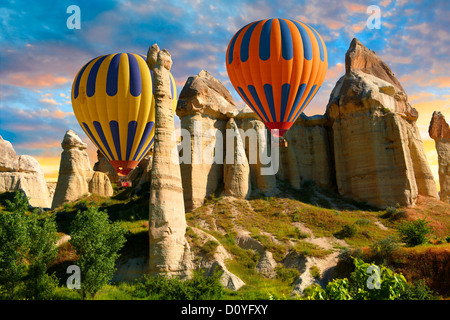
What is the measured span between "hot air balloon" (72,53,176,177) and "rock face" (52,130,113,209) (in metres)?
10.1

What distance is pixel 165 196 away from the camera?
909 inches

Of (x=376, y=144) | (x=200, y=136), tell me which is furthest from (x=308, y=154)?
(x=200, y=136)

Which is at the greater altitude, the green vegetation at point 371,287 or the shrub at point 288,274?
the green vegetation at point 371,287

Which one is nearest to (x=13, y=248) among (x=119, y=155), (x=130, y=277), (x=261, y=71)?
(x=130, y=277)

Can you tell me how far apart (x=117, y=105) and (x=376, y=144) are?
72.0ft

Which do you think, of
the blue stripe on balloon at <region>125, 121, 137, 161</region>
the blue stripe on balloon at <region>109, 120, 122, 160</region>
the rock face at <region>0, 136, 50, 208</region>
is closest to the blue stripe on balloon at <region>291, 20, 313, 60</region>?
the blue stripe on balloon at <region>125, 121, 137, 161</region>

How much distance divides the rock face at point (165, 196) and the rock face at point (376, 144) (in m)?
19.3

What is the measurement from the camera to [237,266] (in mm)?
24594

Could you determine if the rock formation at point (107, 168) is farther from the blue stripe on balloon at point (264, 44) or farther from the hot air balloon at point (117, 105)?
the blue stripe on balloon at point (264, 44)

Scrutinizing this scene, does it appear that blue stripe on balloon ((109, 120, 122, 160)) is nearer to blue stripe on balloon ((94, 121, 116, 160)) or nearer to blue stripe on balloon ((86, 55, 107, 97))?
blue stripe on balloon ((94, 121, 116, 160))

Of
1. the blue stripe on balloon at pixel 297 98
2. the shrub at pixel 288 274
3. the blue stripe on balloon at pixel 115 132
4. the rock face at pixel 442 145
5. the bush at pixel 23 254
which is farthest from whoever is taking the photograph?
the rock face at pixel 442 145

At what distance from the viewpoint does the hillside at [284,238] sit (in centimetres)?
2204

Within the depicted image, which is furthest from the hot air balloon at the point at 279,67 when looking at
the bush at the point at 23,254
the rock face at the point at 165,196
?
the bush at the point at 23,254
